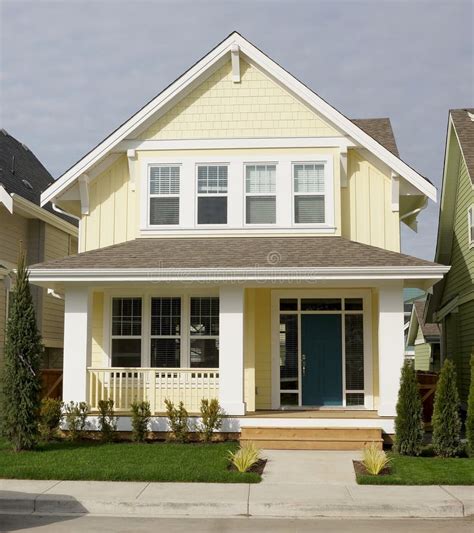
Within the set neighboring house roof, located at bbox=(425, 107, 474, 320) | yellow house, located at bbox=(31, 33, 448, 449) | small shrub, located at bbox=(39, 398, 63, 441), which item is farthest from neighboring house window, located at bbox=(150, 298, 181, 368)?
neighboring house roof, located at bbox=(425, 107, 474, 320)

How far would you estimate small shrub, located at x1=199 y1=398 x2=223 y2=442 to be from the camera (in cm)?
1379

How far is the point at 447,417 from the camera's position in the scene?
1291 centimetres

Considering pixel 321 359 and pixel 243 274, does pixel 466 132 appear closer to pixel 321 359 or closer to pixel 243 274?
pixel 321 359

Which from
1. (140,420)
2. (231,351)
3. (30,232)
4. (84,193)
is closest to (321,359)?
(231,351)

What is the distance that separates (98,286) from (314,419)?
16.5ft

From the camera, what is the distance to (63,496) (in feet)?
32.3

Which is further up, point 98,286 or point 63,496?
point 98,286

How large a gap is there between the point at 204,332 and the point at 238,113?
495cm

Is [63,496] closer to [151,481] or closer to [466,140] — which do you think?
[151,481]

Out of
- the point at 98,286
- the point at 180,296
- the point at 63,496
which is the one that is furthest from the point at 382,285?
the point at 63,496

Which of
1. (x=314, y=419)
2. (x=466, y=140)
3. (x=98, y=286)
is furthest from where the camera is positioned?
(x=466, y=140)

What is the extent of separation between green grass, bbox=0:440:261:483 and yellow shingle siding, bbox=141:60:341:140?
6904 mm

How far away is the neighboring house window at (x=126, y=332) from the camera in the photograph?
16.3 metres

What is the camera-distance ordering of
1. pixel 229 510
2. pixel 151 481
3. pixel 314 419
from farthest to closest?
1. pixel 314 419
2. pixel 151 481
3. pixel 229 510
